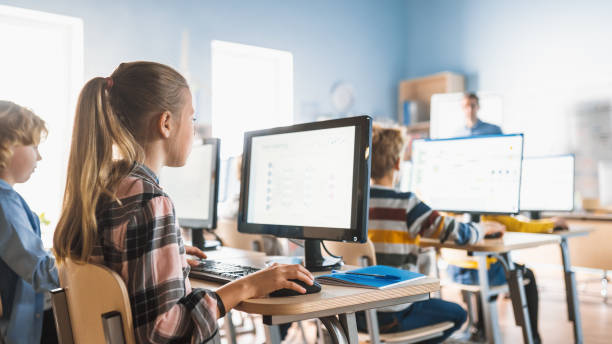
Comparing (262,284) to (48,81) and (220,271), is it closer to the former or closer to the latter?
(220,271)

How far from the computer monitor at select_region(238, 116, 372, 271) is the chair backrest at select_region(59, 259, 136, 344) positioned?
0.59 m

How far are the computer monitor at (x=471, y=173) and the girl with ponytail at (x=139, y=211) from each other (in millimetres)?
1379

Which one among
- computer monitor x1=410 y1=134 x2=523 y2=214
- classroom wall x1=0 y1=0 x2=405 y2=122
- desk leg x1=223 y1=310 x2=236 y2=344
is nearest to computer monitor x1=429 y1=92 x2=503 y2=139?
classroom wall x1=0 y1=0 x2=405 y2=122

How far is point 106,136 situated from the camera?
105cm

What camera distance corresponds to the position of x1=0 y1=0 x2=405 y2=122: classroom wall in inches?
173

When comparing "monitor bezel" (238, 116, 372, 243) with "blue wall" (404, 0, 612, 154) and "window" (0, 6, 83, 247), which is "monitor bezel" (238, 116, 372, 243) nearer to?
"window" (0, 6, 83, 247)

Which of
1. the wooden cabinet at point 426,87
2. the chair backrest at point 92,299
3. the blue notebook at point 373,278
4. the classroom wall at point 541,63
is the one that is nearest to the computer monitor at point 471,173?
the blue notebook at point 373,278

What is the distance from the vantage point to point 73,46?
4352mm

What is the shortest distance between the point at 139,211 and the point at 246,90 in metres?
4.74

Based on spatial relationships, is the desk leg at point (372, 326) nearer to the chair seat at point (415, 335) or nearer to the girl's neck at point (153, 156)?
the chair seat at point (415, 335)

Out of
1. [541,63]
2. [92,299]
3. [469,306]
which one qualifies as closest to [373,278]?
[92,299]

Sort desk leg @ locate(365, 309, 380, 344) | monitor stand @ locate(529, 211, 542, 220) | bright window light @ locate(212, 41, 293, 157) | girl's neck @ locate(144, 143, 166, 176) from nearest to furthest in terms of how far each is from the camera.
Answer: girl's neck @ locate(144, 143, 166, 176) < desk leg @ locate(365, 309, 380, 344) < monitor stand @ locate(529, 211, 542, 220) < bright window light @ locate(212, 41, 293, 157)

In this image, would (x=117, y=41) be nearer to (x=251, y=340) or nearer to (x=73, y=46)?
(x=73, y=46)

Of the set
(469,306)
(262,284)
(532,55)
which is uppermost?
(532,55)
